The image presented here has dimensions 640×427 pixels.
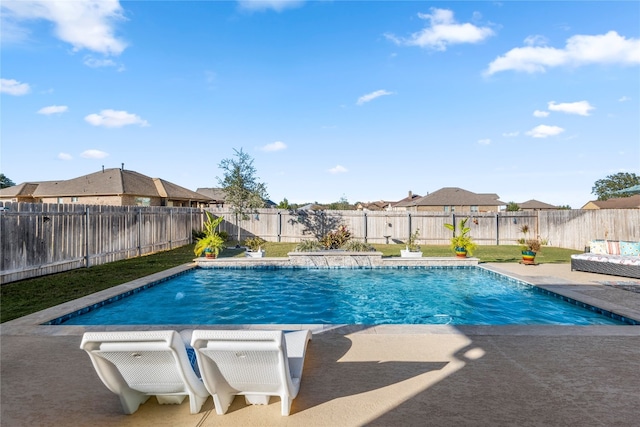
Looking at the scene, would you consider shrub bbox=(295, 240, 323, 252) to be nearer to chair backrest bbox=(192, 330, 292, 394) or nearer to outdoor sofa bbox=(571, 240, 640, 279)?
outdoor sofa bbox=(571, 240, 640, 279)

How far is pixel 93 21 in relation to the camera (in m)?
10.4

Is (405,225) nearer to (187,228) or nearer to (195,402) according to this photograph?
(187,228)

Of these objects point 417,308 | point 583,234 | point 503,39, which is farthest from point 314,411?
point 583,234

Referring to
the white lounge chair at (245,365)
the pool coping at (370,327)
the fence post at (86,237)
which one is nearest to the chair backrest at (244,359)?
the white lounge chair at (245,365)

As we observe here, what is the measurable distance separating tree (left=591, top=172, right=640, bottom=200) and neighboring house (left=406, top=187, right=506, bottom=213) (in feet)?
110

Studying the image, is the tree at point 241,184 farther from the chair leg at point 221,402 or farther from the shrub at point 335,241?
the chair leg at point 221,402

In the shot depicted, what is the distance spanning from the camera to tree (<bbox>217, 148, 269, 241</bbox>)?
18641 mm

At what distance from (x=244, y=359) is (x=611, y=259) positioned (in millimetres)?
11050

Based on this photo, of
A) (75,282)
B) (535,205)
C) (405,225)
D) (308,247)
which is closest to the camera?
(75,282)

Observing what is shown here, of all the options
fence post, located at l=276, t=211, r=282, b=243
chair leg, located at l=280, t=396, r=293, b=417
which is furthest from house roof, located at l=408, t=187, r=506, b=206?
chair leg, located at l=280, t=396, r=293, b=417

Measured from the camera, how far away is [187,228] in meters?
17.9

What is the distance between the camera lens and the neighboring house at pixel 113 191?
80.4ft

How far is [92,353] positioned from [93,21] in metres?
12.0

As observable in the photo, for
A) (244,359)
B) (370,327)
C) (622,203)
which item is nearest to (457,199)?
(622,203)
